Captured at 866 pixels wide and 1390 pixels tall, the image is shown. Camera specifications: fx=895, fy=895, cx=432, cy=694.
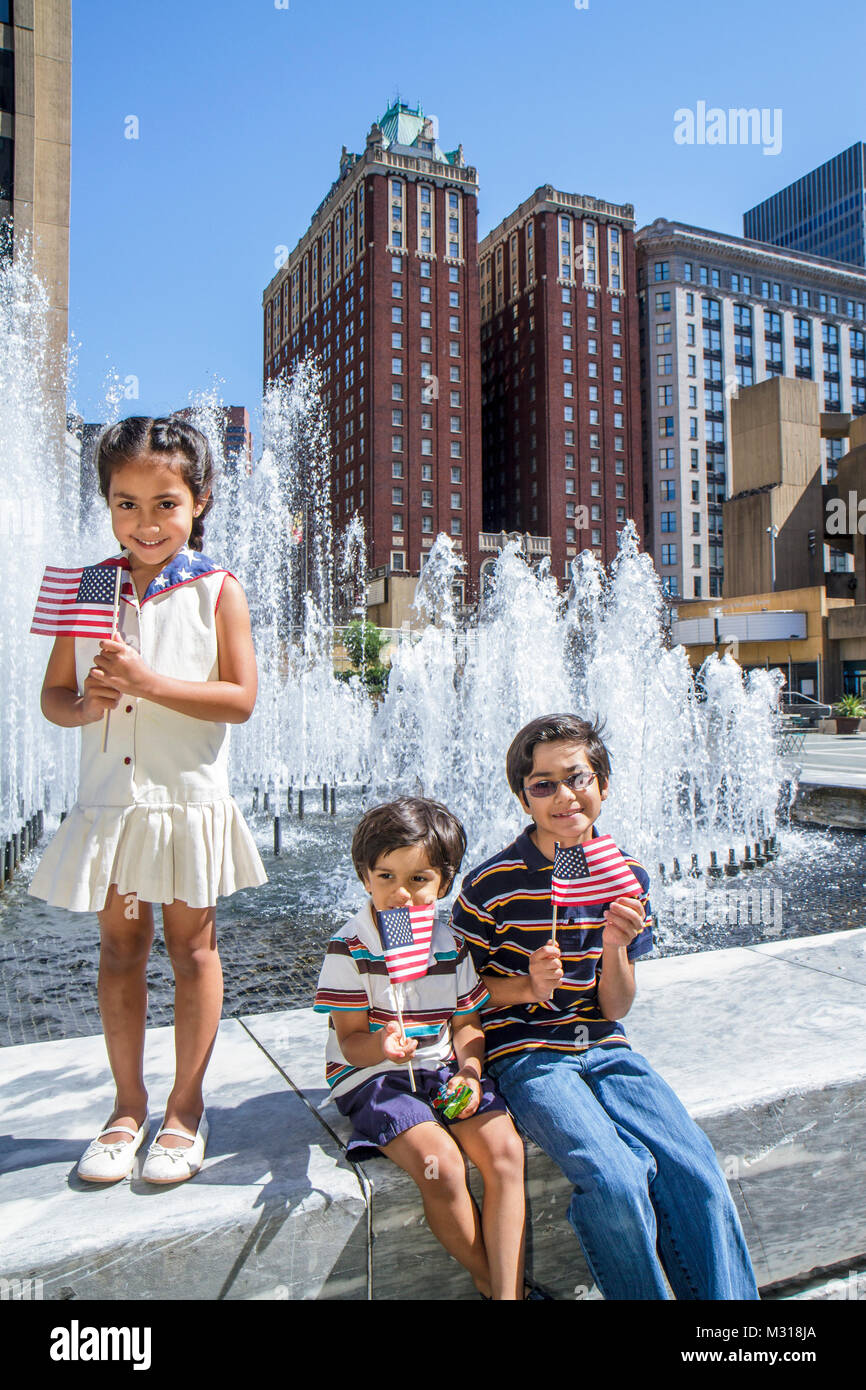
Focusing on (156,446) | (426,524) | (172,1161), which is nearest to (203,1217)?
(172,1161)

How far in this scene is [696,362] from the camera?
7612cm

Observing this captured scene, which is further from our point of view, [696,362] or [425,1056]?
[696,362]

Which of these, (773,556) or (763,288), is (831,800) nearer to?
(773,556)

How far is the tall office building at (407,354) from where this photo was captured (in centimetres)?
6050

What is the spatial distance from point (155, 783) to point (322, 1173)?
846mm

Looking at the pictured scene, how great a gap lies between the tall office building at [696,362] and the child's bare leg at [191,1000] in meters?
76.6

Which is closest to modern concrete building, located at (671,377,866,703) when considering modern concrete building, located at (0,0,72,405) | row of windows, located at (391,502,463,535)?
row of windows, located at (391,502,463,535)

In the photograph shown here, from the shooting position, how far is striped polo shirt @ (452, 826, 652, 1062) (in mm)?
2066

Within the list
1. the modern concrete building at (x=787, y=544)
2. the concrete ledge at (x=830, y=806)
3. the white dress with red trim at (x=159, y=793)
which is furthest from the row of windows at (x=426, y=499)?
the white dress with red trim at (x=159, y=793)

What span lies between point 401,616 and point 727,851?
51.1 meters

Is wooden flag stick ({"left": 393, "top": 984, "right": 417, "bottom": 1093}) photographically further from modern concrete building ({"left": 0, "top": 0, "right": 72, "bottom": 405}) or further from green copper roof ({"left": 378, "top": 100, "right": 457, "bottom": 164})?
green copper roof ({"left": 378, "top": 100, "right": 457, "bottom": 164})

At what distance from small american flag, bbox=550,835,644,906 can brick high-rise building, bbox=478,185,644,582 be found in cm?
6411

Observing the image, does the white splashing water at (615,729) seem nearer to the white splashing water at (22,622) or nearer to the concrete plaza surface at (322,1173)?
the concrete plaza surface at (322,1173)
